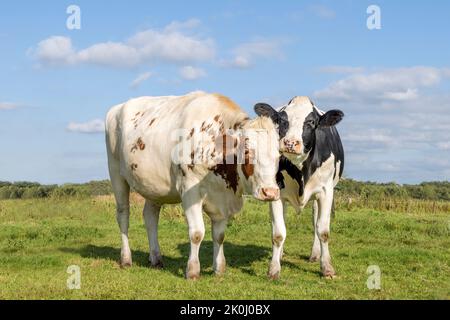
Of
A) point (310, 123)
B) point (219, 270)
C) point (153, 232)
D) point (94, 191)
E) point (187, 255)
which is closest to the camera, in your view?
point (310, 123)

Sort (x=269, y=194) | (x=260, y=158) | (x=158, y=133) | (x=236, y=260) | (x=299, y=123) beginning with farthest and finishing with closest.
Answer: (x=236, y=260) → (x=158, y=133) → (x=299, y=123) → (x=260, y=158) → (x=269, y=194)

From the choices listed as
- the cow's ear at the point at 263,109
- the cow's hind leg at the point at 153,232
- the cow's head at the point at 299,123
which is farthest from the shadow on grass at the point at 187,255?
the cow's ear at the point at 263,109

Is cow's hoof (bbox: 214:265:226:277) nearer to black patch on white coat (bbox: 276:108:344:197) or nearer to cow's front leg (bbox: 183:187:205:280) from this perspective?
cow's front leg (bbox: 183:187:205:280)

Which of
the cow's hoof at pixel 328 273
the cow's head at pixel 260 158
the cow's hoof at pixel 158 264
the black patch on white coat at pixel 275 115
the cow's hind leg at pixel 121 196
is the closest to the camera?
the cow's head at pixel 260 158

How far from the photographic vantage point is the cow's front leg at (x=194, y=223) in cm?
891

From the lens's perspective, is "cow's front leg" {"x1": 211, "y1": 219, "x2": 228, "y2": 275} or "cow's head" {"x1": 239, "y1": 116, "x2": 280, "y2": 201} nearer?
"cow's head" {"x1": 239, "y1": 116, "x2": 280, "y2": 201}

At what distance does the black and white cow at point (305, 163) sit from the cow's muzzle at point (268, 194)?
0.89m

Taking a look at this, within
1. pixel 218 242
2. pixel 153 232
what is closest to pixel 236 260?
pixel 153 232

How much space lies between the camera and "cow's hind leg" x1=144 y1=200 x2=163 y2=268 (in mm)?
10703

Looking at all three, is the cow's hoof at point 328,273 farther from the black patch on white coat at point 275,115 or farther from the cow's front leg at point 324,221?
the black patch on white coat at point 275,115

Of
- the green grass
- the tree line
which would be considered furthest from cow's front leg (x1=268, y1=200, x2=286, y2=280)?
the tree line

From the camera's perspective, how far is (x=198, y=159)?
880 cm

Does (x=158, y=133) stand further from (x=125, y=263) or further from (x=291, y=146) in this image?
(x=125, y=263)

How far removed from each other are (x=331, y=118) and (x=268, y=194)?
7.16 ft
